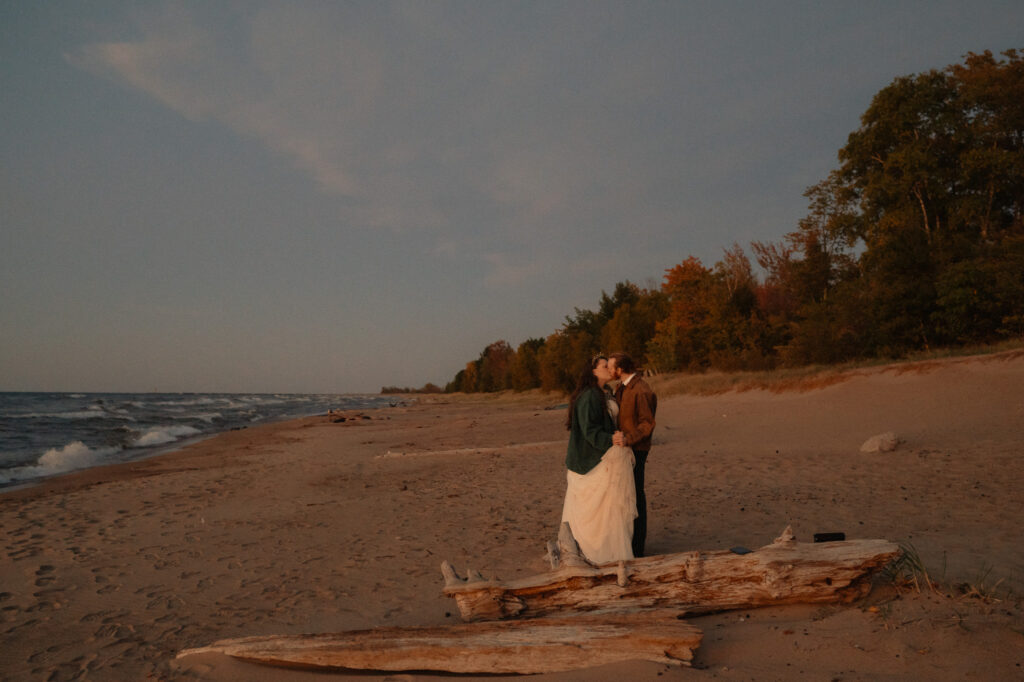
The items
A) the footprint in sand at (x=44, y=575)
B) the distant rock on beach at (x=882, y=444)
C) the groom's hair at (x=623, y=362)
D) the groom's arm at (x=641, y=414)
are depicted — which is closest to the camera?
the groom's arm at (x=641, y=414)

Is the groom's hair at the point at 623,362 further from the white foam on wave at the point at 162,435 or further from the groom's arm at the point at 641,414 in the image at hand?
the white foam on wave at the point at 162,435

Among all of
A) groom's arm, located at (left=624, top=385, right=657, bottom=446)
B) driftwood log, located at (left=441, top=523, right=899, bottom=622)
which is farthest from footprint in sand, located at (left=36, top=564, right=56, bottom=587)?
groom's arm, located at (left=624, top=385, right=657, bottom=446)

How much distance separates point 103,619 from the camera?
17.1ft

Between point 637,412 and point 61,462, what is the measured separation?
1888 centimetres

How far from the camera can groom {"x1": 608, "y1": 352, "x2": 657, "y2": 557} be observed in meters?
5.79

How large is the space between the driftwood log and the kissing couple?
125cm

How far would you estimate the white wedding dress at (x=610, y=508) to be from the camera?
5.61 metres

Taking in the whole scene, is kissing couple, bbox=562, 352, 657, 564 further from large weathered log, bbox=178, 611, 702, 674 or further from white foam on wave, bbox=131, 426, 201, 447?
white foam on wave, bbox=131, 426, 201, 447

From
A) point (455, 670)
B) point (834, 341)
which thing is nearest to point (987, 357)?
point (834, 341)

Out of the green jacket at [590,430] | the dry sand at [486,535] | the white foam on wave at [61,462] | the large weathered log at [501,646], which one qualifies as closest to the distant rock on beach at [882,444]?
the dry sand at [486,535]

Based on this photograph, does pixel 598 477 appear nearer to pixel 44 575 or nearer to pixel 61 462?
pixel 44 575

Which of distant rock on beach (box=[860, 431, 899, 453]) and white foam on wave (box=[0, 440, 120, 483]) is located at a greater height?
distant rock on beach (box=[860, 431, 899, 453])

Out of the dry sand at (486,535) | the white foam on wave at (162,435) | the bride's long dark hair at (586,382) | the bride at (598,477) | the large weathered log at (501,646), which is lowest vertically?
the white foam on wave at (162,435)

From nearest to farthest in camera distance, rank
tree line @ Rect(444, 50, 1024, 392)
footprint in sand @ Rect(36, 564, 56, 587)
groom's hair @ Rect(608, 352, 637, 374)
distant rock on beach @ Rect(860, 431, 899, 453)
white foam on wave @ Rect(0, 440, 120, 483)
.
A: groom's hair @ Rect(608, 352, 637, 374)
footprint in sand @ Rect(36, 564, 56, 587)
distant rock on beach @ Rect(860, 431, 899, 453)
white foam on wave @ Rect(0, 440, 120, 483)
tree line @ Rect(444, 50, 1024, 392)
